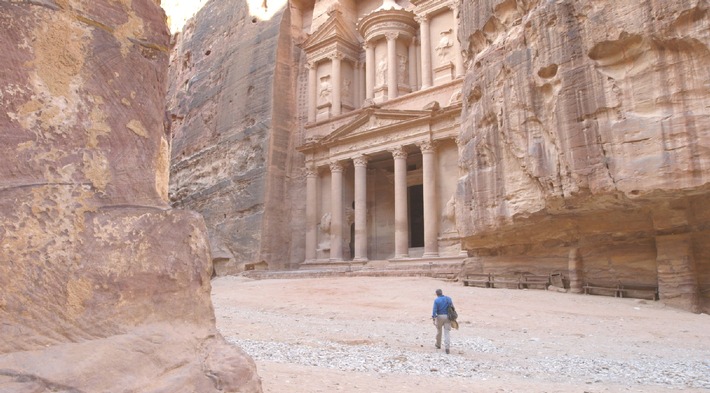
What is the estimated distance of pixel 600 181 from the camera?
1047cm

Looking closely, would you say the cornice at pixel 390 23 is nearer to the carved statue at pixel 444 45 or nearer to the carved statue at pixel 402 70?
the carved statue at pixel 402 70

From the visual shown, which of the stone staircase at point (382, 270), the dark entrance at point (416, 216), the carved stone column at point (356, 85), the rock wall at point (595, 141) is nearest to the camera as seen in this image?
the rock wall at point (595, 141)

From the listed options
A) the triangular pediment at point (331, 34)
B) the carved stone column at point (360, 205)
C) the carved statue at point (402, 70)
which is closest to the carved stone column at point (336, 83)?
the triangular pediment at point (331, 34)

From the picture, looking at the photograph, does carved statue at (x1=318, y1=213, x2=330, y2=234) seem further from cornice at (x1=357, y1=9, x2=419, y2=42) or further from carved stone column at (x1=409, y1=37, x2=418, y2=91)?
cornice at (x1=357, y1=9, x2=419, y2=42)

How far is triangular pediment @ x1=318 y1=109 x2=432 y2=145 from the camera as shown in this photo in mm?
25688

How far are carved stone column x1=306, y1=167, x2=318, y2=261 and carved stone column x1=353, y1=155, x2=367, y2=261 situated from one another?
300cm

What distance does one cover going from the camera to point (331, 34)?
103 feet

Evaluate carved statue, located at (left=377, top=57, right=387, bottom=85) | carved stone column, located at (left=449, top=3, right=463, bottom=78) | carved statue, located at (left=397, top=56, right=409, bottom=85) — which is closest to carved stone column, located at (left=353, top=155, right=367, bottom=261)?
carved statue, located at (left=377, top=57, right=387, bottom=85)

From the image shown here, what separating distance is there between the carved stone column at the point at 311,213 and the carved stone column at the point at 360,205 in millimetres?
3004

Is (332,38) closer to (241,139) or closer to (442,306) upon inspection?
(241,139)

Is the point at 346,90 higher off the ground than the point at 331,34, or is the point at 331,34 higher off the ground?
the point at 331,34

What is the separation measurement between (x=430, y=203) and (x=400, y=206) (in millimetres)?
1693

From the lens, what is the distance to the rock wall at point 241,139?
2866 cm

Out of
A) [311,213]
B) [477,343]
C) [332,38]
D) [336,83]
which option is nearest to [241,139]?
[311,213]
